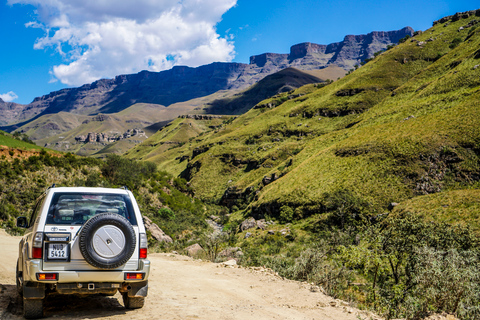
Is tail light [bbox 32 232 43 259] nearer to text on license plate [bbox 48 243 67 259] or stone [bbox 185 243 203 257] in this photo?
text on license plate [bbox 48 243 67 259]

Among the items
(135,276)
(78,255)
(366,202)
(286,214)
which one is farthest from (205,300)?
(286,214)

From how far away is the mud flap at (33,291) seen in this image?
5.55 m

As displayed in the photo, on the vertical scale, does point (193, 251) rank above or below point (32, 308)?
below

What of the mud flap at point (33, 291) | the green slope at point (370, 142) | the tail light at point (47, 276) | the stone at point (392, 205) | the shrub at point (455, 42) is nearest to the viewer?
the tail light at point (47, 276)

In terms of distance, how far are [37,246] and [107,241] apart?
1.24 m

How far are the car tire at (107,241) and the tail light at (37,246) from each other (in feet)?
2.41

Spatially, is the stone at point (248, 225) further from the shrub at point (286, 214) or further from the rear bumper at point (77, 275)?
the rear bumper at point (77, 275)

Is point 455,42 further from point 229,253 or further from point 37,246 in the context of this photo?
point 37,246

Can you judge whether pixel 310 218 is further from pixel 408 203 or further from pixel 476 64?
pixel 476 64

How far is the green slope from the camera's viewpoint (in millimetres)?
40062

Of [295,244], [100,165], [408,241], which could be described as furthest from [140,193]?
[408,241]

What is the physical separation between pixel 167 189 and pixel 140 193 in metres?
8.23

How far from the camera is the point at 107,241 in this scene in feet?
18.7

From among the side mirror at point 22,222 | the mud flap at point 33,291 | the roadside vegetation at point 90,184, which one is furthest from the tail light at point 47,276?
the roadside vegetation at point 90,184
